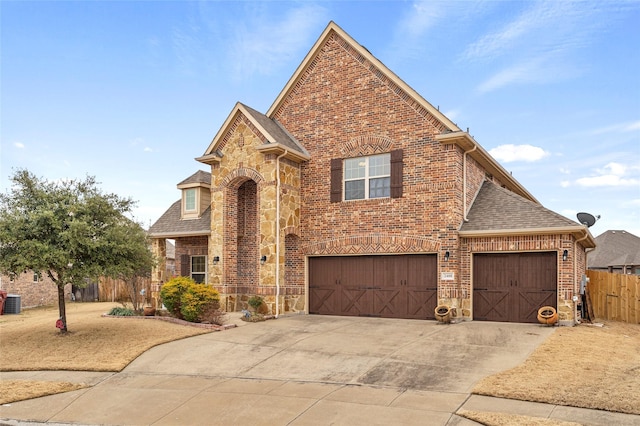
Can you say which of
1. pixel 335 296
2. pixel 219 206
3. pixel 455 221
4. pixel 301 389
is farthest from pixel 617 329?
pixel 219 206

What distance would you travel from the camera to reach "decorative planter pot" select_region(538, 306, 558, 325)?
15867mm

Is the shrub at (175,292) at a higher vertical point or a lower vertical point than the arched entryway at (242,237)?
lower

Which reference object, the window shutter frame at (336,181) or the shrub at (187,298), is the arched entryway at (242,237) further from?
the window shutter frame at (336,181)

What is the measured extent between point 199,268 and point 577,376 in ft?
52.5

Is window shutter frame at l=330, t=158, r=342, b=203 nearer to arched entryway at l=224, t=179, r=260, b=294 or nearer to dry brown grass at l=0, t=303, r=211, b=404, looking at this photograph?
arched entryway at l=224, t=179, r=260, b=294

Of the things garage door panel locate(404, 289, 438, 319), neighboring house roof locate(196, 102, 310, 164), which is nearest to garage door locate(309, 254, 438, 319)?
garage door panel locate(404, 289, 438, 319)

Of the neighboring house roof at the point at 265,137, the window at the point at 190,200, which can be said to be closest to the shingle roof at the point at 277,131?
the neighboring house roof at the point at 265,137

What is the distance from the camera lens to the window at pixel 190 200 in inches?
904

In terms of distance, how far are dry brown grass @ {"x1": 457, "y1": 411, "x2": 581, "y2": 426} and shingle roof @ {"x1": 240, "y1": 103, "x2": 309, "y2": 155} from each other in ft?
41.3

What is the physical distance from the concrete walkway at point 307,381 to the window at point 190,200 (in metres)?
8.80

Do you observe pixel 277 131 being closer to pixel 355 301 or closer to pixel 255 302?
pixel 255 302

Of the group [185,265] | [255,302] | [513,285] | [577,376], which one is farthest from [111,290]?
[577,376]

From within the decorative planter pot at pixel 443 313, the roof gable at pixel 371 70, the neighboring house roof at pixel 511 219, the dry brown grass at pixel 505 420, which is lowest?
the dry brown grass at pixel 505 420

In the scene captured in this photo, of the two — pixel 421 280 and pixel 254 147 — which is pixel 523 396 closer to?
pixel 421 280
